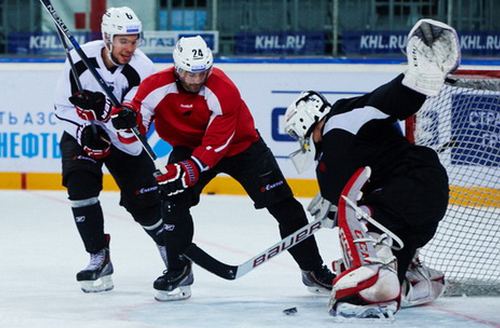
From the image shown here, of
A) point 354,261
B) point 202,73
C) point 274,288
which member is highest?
point 202,73

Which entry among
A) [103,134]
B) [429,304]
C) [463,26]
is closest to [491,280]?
[429,304]

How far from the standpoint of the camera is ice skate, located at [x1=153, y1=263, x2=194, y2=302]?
3.32 m

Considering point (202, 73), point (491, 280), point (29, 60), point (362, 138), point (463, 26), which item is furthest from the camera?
point (29, 60)

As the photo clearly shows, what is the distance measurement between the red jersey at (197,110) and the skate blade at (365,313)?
0.69 meters

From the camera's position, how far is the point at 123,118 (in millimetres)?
3289

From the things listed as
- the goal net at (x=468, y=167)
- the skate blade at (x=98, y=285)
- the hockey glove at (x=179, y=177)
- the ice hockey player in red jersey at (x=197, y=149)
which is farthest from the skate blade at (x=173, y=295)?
the goal net at (x=468, y=167)

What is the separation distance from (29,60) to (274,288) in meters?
3.38

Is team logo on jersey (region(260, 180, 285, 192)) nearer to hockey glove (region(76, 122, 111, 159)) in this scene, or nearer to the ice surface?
the ice surface

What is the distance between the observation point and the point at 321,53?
6.11 meters

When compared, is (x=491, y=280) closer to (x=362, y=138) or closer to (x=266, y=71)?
(x=362, y=138)

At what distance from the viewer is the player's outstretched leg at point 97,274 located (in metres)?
3.48

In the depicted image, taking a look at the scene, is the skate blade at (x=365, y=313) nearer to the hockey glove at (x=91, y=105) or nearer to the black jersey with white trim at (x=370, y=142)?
the black jersey with white trim at (x=370, y=142)

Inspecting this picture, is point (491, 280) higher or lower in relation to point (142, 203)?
lower

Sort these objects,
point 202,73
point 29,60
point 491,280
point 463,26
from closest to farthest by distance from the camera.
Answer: point 202,73 < point 491,280 < point 463,26 < point 29,60
